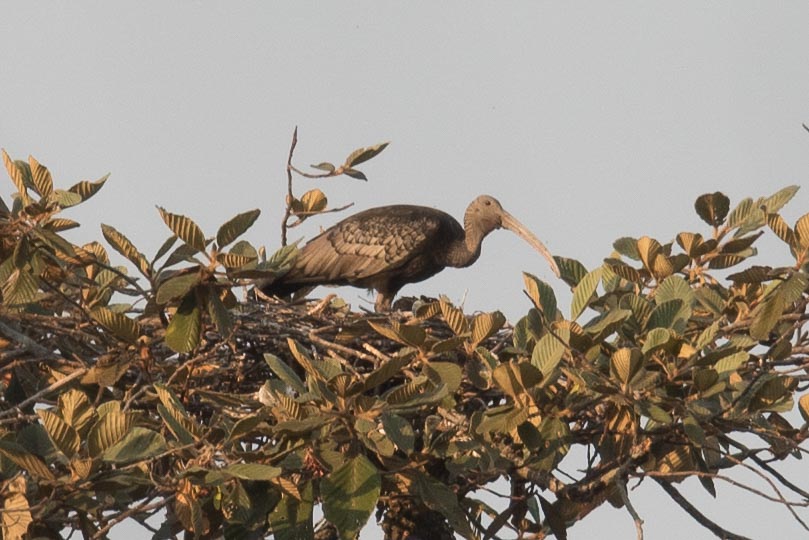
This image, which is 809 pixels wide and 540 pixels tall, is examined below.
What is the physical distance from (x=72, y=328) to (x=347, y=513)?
7.81 feet

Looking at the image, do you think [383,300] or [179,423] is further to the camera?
[383,300]

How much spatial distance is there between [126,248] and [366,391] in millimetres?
1304

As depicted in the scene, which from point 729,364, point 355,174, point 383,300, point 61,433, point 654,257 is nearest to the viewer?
point 61,433

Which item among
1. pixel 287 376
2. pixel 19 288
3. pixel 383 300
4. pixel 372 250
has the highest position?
pixel 19 288

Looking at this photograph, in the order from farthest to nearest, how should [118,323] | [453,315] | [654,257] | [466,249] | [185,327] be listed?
1. [466,249]
2. [654,257]
3. [118,323]
4. [453,315]
5. [185,327]

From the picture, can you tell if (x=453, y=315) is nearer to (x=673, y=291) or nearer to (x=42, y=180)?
(x=673, y=291)

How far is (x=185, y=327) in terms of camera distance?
7492mm

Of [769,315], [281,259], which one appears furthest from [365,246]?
[769,315]

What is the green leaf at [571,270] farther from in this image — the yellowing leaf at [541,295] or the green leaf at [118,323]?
the green leaf at [118,323]

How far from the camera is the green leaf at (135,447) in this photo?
255 inches

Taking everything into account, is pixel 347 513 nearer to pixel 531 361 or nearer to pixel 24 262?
pixel 531 361

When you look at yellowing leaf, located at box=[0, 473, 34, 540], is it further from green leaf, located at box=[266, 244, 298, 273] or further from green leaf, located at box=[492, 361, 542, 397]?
green leaf, located at box=[492, 361, 542, 397]

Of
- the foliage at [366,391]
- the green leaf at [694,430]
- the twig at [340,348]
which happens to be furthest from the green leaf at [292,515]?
the green leaf at [694,430]

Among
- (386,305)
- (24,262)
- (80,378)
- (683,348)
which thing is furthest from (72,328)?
(386,305)
